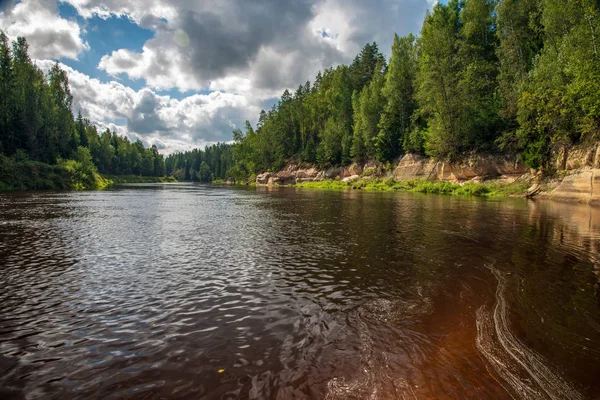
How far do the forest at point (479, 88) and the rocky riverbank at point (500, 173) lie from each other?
70.5 inches

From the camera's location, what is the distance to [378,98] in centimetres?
7912

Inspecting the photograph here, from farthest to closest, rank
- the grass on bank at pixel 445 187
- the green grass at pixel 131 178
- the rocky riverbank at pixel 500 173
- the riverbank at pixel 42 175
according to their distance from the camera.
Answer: the green grass at pixel 131 178
the riverbank at pixel 42 175
the grass on bank at pixel 445 187
the rocky riverbank at pixel 500 173

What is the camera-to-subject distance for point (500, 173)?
5109 cm

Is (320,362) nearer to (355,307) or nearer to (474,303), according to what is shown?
(355,307)

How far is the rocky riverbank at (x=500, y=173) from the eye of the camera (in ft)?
111

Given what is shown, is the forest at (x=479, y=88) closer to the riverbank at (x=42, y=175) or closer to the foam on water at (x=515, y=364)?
the foam on water at (x=515, y=364)

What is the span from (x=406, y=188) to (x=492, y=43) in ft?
108

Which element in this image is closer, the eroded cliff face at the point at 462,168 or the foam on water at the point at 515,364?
the foam on water at the point at 515,364

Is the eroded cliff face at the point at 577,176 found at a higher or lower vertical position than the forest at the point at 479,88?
lower

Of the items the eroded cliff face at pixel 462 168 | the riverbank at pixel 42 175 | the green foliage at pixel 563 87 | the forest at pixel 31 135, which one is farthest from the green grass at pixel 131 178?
the green foliage at pixel 563 87

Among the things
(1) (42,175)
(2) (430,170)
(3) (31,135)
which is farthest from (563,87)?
(3) (31,135)

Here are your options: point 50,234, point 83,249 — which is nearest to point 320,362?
point 83,249

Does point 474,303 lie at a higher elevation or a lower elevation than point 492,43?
lower

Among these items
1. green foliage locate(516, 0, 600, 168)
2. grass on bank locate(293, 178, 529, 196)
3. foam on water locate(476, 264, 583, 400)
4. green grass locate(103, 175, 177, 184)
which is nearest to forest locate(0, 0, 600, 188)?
green foliage locate(516, 0, 600, 168)
